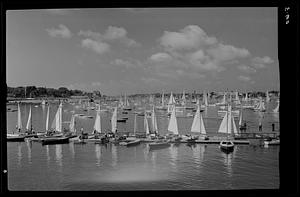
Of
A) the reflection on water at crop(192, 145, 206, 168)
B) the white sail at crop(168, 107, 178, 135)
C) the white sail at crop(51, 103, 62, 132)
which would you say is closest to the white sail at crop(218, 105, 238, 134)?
the reflection on water at crop(192, 145, 206, 168)

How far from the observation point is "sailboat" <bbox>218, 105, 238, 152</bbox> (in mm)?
3351

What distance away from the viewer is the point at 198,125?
12.3ft

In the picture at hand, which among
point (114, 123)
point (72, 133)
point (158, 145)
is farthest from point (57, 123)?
point (158, 145)

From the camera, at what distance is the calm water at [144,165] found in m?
2.65

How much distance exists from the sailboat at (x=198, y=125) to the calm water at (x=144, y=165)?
8 cm

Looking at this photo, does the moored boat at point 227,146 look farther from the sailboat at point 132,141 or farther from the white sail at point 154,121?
the sailboat at point 132,141

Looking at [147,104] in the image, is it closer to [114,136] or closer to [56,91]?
[114,136]

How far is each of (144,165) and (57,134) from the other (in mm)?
1653

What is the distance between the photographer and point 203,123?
392 cm

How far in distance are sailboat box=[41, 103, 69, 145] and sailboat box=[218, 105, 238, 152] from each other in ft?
6.46

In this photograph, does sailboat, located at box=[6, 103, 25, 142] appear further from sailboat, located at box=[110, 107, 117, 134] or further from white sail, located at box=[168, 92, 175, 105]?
white sail, located at box=[168, 92, 175, 105]

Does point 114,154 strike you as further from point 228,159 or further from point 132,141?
point 228,159
